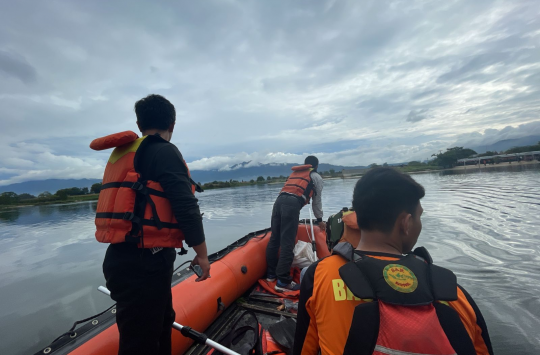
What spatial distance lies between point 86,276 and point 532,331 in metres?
8.46

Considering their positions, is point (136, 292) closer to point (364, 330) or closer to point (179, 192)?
point (179, 192)

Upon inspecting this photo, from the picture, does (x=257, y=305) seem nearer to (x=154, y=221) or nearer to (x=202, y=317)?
(x=202, y=317)

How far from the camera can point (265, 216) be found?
13.4m

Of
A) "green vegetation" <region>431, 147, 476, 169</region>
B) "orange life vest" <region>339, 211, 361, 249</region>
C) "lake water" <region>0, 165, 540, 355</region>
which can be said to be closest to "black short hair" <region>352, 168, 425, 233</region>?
"orange life vest" <region>339, 211, 361, 249</region>

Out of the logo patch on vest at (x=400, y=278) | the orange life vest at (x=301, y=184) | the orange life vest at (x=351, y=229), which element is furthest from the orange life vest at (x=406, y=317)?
the orange life vest at (x=301, y=184)

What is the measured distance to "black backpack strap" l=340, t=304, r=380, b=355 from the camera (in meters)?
0.86

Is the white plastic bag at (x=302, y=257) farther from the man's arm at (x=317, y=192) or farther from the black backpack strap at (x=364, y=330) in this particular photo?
the black backpack strap at (x=364, y=330)

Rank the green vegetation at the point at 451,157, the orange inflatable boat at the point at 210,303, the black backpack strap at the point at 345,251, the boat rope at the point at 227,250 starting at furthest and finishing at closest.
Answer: the green vegetation at the point at 451,157 → the boat rope at the point at 227,250 → the orange inflatable boat at the point at 210,303 → the black backpack strap at the point at 345,251

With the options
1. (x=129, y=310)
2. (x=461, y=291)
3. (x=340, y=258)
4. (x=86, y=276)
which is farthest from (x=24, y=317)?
(x=461, y=291)

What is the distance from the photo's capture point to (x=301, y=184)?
4.07 meters

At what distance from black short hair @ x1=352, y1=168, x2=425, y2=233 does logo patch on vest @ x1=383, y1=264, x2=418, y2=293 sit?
0.22 m

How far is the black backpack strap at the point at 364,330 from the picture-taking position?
2.82 feet

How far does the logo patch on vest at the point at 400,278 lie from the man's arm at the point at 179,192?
3.84 feet

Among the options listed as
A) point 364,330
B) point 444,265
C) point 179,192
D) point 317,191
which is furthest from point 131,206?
point 444,265
